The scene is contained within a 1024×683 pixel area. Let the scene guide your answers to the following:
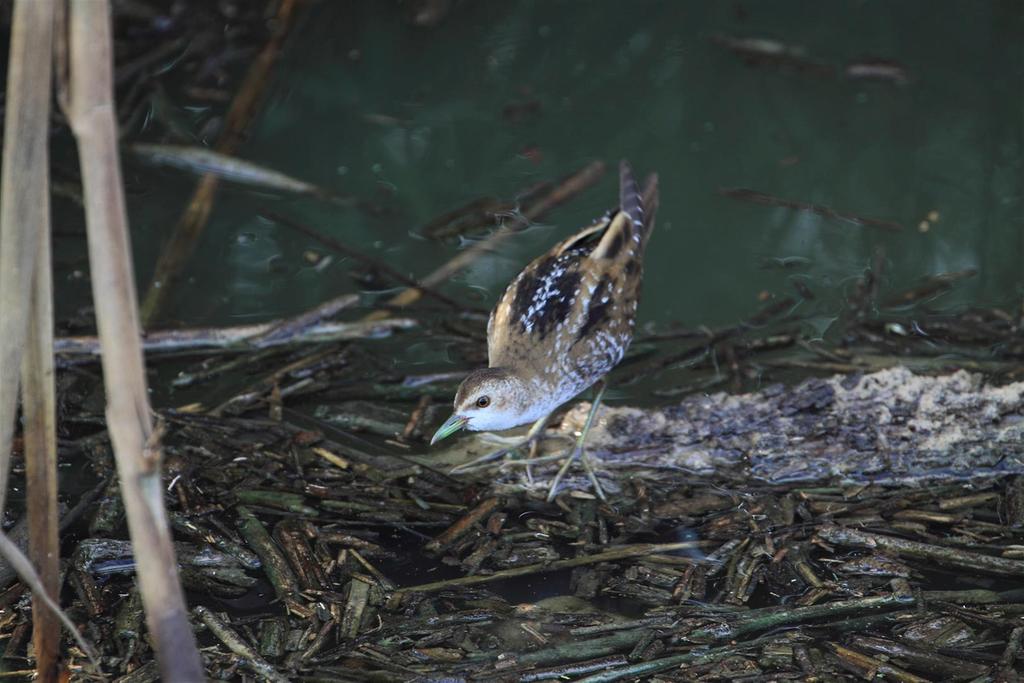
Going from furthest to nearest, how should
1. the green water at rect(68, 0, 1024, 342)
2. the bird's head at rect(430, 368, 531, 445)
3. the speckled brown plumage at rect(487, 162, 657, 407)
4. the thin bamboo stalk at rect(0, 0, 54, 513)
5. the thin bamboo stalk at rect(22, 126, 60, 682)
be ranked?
the green water at rect(68, 0, 1024, 342) < the speckled brown plumage at rect(487, 162, 657, 407) < the bird's head at rect(430, 368, 531, 445) < the thin bamboo stalk at rect(22, 126, 60, 682) < the thin bamboo stalk at rect(0, 0, 54, 513)

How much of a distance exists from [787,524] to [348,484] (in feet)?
5.85

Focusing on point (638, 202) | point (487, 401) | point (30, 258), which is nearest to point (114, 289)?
point (30, 258)

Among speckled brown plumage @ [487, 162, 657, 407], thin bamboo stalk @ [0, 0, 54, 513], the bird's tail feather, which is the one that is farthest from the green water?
thin bamboo stalk @ [0, 0, 54, 513]

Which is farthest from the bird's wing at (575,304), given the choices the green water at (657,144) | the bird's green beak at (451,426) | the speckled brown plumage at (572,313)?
the green water at (657,144)

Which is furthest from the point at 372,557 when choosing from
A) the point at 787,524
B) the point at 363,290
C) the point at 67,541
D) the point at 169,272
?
the point at 169,272

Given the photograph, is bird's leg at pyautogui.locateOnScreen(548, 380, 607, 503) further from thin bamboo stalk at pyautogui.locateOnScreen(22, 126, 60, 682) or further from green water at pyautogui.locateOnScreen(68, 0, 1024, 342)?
thin bamboo stalk at pyautogui.locateOnScreen(22, 126, 60, 682)

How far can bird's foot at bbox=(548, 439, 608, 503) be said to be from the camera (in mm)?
4605

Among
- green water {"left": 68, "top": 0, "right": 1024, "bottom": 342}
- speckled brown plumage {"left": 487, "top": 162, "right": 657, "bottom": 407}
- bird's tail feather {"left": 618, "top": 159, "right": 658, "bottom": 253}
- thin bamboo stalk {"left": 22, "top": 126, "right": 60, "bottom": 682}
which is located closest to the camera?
thin bamboo stalk {"left": 22, "top": 126, "right": 60, "bottom": 682}

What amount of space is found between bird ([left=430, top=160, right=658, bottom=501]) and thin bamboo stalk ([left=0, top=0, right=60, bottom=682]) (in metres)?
1.83

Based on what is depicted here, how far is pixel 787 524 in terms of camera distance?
14.2 ft

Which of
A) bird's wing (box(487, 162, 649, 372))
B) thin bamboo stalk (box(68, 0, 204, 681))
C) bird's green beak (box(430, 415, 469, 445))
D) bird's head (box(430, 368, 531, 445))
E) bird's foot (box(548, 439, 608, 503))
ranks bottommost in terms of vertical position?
bird's foot (box(548, 439, 608, 503))

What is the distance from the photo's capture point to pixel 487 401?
4.47 meters

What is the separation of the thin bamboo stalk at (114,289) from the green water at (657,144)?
11.5 feet

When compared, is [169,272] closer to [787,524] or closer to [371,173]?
[371,173]
